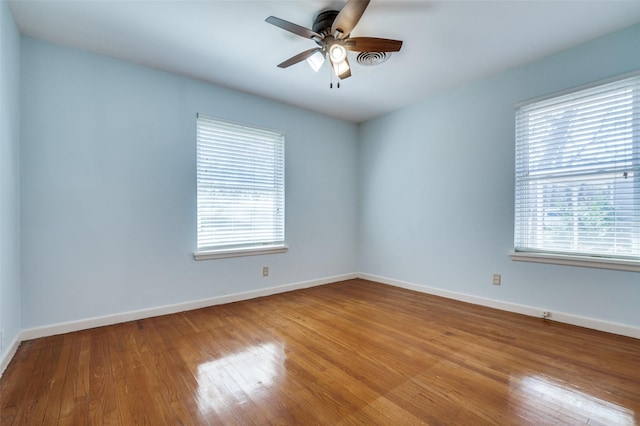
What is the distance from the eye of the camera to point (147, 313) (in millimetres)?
2840

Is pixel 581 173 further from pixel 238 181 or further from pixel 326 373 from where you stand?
pixel 238 181

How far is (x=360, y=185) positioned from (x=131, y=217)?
332 cm

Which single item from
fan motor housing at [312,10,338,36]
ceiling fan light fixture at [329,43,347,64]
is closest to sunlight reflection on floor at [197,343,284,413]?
ceiling fan light fixture at [329,43,347,64]

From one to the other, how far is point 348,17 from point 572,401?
267cm

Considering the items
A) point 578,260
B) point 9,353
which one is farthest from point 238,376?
point 578,260

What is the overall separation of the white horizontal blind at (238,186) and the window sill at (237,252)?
0.07 m

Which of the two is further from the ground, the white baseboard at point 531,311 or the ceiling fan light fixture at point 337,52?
the ceiling fan light fixture at point 337,52

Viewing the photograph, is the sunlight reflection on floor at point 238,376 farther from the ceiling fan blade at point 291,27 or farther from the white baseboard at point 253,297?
the ceiling fan blade at point 291,27

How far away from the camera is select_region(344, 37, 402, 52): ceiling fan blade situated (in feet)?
6.82

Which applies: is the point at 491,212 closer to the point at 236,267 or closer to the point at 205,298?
the point at 236,267

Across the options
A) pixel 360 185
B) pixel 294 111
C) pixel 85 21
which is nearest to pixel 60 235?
pixel 85 21

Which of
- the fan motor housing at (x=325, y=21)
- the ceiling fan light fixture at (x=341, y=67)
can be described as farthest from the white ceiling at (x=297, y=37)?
the ceiling fan light fixture at (x=341, y=67)

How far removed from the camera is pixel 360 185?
4.78 meters

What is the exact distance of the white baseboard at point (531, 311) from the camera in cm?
237
